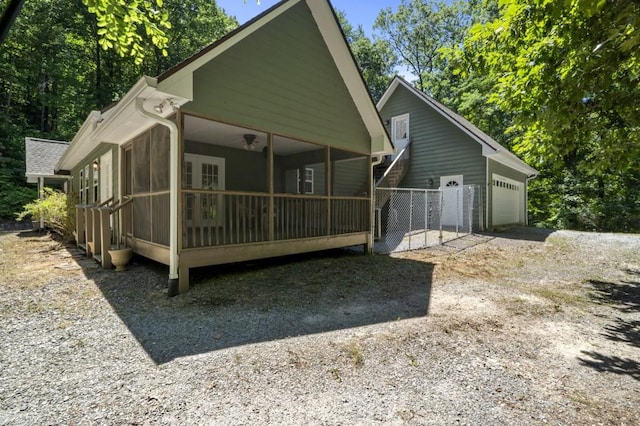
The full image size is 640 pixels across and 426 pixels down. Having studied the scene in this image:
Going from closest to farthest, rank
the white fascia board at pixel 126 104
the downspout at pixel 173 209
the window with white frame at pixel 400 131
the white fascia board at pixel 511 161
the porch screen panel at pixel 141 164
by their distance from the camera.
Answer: the white fascia board at pixel 126 104, the downspout at pixel 173 209, the porch screen panel at pixel 141 164, the white fascia board at pixel 511 161, the window with white frame at pixel 400 131

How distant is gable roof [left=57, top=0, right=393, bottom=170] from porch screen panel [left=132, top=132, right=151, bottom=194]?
0.21 m

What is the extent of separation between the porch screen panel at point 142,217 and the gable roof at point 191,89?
1.46 m

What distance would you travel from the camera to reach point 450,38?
29.0 metres

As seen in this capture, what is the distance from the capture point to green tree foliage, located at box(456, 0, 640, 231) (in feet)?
14.4

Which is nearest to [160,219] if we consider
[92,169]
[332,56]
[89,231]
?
[89,231]

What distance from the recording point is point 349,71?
303 inches

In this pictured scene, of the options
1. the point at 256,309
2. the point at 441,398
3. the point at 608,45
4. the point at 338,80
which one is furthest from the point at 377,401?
the point at 338,80

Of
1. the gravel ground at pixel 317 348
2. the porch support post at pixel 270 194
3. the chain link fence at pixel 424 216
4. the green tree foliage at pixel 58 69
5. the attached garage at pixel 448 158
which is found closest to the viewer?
the gravel ground at pixel 317 348

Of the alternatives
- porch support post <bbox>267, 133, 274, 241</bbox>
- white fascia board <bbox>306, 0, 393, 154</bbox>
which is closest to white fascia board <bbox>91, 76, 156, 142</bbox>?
porch support post <bbox>267, 133, 274, 241</bbox>

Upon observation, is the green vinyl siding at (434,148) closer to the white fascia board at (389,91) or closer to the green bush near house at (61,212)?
the white fascia board at (389,91)

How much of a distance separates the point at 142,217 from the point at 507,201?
15.6 metres

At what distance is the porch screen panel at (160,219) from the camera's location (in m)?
5.46

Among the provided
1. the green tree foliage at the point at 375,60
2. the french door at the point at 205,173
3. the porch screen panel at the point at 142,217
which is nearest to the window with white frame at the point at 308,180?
the french door at the point at 205,173

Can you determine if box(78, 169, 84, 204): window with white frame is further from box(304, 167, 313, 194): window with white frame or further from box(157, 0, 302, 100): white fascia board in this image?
box(157, 0, 302, 100): white fascia board
